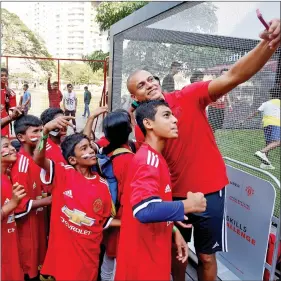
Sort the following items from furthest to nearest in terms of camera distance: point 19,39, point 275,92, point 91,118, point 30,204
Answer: point 19,39
point 91,118
point 30,204
point 275,92

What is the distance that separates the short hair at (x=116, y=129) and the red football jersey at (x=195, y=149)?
34cm

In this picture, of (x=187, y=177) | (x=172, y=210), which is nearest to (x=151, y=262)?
(x=172, y=210)

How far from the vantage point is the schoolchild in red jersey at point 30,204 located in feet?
7.22

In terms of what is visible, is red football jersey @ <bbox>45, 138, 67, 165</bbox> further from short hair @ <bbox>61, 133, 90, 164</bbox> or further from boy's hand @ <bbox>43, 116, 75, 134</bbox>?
boy's hand @ <bbox>43, 116, 75, 134</bbox>

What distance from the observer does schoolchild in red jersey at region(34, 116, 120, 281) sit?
1958mm

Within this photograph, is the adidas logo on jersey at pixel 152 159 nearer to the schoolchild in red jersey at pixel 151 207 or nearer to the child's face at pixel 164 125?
the schoolchild in red jersey at pixel 151 207

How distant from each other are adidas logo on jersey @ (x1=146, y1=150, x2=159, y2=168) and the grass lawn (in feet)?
2.71

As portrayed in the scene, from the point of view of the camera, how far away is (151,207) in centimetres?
138

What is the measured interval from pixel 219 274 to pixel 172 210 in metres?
1.36

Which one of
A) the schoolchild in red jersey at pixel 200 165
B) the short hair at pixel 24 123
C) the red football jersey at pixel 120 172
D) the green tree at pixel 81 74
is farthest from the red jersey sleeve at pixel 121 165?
the green tree at pixel 81 74

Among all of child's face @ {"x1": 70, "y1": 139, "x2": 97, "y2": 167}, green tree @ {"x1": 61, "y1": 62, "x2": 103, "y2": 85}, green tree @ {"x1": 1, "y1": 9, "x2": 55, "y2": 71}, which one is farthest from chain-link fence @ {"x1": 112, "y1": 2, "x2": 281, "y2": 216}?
green tree @ {"x1": 1, "y1": 9, "x2": 55, "y2": 71}

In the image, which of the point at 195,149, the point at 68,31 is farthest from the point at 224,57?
the point at 68,31

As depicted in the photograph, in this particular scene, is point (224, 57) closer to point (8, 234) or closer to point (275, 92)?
point (275, 92)

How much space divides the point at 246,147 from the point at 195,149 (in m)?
0.63
